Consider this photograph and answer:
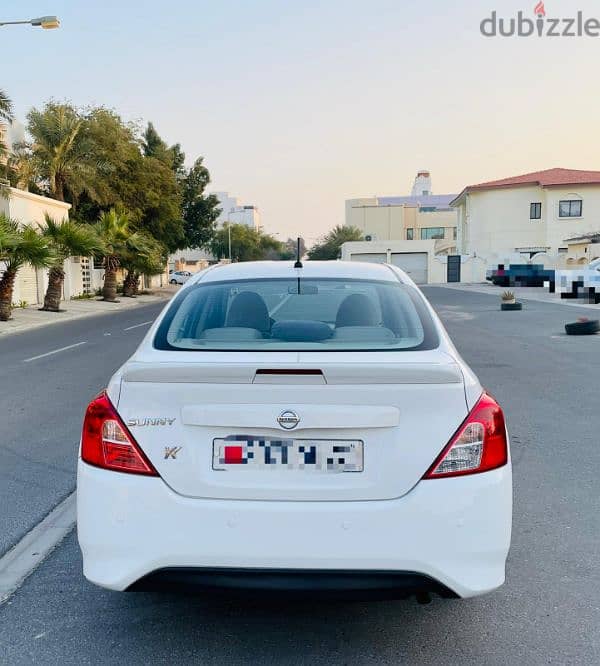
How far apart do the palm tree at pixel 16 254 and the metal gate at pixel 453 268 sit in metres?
43.2

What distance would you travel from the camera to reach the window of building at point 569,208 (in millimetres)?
53594

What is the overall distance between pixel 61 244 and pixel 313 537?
2473 centimetres

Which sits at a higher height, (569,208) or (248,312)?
(569,208)

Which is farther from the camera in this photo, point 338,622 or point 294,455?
point 338,622

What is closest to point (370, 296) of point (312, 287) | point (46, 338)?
point (312, 287)

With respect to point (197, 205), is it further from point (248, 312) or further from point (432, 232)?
point (432, 232)

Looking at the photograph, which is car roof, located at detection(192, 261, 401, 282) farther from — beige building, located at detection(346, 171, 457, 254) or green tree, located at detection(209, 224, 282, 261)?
beige building, located at detection(346, 171, 457, 254)

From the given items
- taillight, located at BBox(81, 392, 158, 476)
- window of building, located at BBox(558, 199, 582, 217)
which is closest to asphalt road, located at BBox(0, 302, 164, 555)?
taillight, located at BBox(81, 392, 158, 476)

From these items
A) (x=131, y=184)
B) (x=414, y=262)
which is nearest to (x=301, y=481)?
(x=131, y=184)

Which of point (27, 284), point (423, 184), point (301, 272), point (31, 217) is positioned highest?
point (423, 184)

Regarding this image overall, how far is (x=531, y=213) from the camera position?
55812mm

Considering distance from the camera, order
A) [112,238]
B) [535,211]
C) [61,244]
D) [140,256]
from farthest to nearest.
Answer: [535,211], [140,256], [112,238], [61,244]

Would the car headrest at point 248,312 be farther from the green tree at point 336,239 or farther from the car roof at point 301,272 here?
the green tree at point 336,239

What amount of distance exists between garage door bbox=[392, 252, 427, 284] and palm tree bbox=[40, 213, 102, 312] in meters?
38.1
